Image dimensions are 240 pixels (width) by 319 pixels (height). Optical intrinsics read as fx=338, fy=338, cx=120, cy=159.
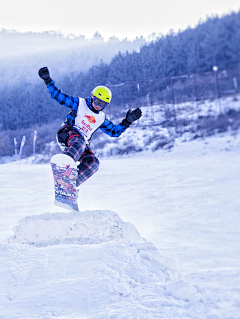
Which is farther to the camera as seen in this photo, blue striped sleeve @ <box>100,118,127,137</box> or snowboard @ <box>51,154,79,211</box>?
blue striped sleeve @ <box>100,118,127,137</box>

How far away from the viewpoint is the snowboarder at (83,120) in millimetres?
2348

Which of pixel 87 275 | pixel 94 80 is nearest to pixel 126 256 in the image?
pixel 87 275

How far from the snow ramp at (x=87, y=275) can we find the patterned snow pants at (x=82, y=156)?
0.29m

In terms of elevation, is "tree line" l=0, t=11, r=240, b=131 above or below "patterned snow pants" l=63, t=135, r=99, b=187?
above

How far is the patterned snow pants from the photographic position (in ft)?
7.48

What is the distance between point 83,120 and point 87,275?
1.16m

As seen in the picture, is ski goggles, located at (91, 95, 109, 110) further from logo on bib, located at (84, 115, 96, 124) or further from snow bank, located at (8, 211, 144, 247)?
snow bank, located at (8, 211, 144, 247)

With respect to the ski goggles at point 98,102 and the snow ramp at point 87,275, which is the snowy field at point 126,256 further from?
the ski goggles at point 98,102

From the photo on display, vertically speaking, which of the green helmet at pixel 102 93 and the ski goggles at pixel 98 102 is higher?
the green helmet at pixel 102 93

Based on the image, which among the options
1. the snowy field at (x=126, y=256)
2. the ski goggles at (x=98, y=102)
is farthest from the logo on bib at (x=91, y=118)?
the snowy field at (x=126, y=256)

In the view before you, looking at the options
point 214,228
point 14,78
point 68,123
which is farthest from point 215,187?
point 14,78

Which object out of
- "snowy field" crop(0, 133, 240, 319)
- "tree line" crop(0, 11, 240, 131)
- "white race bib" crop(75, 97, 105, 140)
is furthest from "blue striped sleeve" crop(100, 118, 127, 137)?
"tree line" crop(0, 11, 240, 131)

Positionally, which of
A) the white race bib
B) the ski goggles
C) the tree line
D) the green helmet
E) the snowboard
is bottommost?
the snowboard

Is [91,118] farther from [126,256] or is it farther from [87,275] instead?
[87,275]
